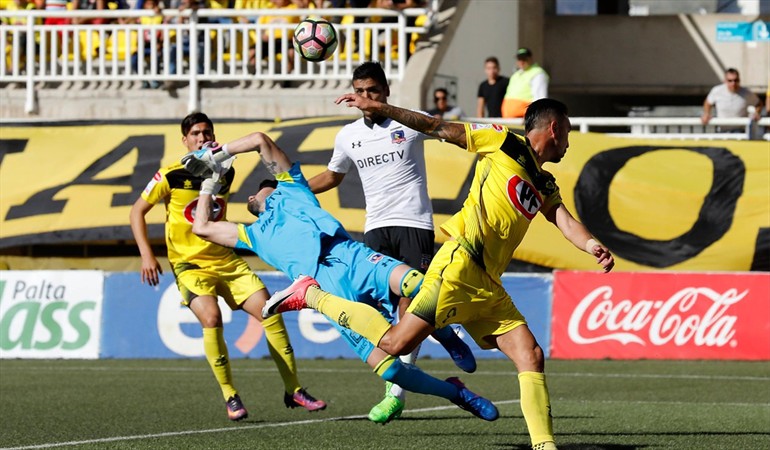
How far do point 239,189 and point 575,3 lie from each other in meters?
13.5

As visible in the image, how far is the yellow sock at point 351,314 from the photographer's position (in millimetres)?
7715

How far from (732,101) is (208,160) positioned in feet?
40.2

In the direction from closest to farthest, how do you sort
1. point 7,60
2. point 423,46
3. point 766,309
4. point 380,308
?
1. point 380,308
2. point 766,309
3. point 423,46
4. point 7,60

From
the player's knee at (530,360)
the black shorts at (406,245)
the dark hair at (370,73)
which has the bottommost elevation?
the player's knee at (530,360)

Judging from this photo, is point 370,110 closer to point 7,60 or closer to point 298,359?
point 298,359

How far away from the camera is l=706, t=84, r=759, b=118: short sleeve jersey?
65.1ft

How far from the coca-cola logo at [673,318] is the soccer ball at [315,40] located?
7.18m

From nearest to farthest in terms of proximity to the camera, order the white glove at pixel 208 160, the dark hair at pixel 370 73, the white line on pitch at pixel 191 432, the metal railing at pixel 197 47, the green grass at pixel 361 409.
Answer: the white line on pitch at pixel 191 432 → the green grass at pixel 361 409 → the dark hair at pixel 370 73 → the white glove at pixel 208 160 → the metal railing at pixel 197 47

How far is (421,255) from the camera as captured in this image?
31.4ft

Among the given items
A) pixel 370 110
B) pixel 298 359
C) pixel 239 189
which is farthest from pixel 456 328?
pixel 239 189

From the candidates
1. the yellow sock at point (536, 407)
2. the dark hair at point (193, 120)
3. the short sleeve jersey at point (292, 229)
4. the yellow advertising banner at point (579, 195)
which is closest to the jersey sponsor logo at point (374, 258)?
the short sleeve jersey at point (292, 229)

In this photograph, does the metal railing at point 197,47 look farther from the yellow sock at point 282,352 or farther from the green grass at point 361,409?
the yellow sock at point 282,352

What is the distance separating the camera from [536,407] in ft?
23.7

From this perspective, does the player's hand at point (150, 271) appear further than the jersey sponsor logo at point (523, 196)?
Yes
